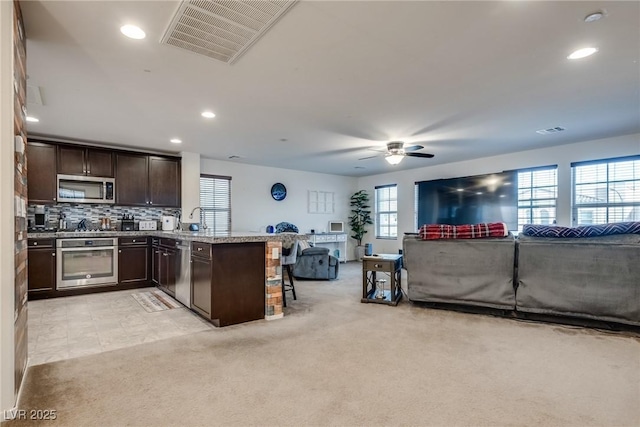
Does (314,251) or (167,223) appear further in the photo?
(314,251)

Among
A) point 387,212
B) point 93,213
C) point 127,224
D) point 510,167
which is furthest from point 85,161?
point 510,167

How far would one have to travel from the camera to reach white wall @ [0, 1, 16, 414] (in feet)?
5.78

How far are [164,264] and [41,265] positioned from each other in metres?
1.71

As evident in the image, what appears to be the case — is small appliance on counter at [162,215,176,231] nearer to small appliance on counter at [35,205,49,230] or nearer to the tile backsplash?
the tile backsplash

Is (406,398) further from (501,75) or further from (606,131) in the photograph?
(606,131)

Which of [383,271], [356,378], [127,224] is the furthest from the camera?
[127,224]

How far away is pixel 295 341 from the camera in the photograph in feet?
9.93

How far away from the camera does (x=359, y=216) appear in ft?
31.5

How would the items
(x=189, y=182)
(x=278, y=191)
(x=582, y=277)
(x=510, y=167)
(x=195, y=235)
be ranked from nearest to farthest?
(x=582, y=277) < (x=195, y=235) < (x=189, y=182) < (x=510, y=167) < (x=278, y=191)

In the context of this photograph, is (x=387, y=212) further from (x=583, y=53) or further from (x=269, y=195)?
(x=583, y=53)

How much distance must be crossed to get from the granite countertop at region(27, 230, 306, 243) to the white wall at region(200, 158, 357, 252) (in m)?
2.20

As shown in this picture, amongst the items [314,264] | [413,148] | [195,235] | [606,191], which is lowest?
[314,264]

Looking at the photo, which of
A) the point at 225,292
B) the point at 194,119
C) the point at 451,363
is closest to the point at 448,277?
the point at 451,363

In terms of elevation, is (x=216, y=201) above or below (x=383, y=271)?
above
